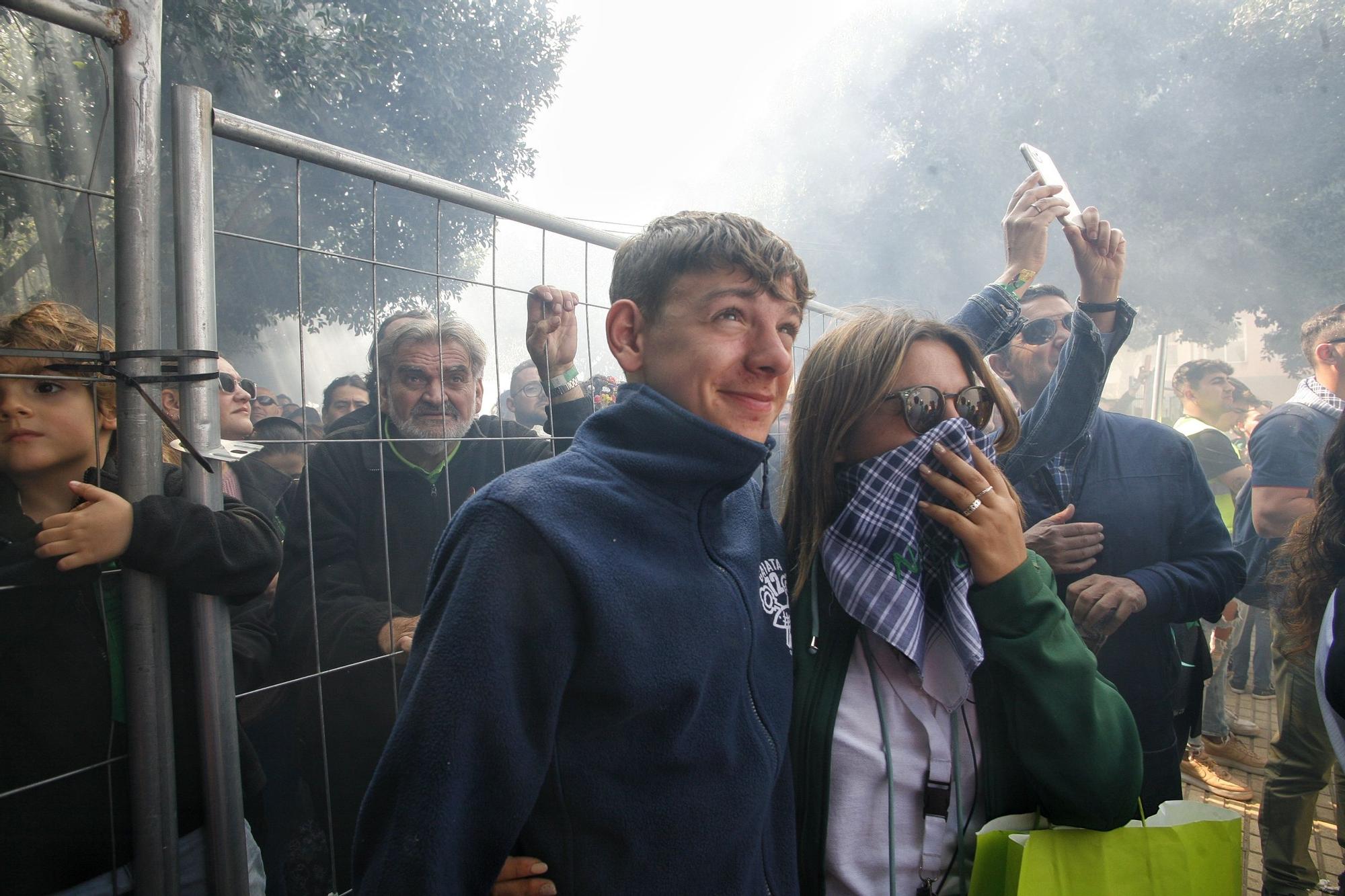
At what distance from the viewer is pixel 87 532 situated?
50.8 inches

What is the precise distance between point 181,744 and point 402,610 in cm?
65

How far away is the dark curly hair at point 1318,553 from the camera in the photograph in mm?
2076

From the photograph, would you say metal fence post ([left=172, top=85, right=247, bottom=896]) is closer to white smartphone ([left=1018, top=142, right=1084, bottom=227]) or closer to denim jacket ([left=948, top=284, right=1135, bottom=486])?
denim jacket ([left=948, top=284, right=1135, bottom=486])

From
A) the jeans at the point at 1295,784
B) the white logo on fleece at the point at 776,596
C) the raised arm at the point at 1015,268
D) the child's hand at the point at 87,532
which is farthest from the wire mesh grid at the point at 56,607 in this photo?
the jeans at the point at 1295,784

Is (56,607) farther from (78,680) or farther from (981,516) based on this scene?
(981,516)

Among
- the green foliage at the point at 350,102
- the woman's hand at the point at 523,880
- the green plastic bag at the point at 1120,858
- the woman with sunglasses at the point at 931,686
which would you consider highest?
the green foliage at the point at 350,102

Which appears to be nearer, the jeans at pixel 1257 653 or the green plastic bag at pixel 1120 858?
the green plastic bag at pixel 1120 858

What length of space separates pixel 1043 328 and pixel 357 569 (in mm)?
2766

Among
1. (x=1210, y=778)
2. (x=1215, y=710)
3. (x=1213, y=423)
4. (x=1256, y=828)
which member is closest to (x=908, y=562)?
(x=1256, y=828)

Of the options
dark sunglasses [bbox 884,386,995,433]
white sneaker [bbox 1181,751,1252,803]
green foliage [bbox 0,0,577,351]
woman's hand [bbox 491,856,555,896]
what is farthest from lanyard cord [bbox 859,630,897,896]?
green foliage [bbox 0,0,577,351]

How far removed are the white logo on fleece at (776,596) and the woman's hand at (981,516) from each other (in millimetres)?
279

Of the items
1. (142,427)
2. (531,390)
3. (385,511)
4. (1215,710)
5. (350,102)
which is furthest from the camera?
(350,102)

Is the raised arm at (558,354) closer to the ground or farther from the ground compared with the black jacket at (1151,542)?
farther from the ground

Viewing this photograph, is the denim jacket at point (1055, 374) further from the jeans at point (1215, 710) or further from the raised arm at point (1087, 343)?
the jeans at point (1215, 710)
